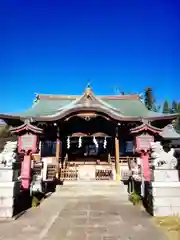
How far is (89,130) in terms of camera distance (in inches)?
738

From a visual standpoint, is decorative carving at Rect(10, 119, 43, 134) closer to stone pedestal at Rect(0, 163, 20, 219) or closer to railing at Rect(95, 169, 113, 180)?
railing at Rect(95, 169, 113, 180)

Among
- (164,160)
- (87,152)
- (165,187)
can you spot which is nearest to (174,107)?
(87,152)

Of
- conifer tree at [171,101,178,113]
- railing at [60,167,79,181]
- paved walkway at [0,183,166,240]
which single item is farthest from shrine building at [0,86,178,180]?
conifer tree at [171,101,178,113]

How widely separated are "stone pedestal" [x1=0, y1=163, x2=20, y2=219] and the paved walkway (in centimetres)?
44

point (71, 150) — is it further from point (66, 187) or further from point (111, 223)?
point (111, 223)

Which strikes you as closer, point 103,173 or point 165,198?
point 165,198

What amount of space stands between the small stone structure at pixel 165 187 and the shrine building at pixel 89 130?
759 cm

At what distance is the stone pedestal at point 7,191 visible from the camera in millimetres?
6656

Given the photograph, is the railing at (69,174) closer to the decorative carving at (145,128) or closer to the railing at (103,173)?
the railing at (103,173)

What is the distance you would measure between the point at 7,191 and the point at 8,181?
0.29 metres

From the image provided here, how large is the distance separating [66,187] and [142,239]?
26.9ft

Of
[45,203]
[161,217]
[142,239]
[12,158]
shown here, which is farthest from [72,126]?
[142,239]

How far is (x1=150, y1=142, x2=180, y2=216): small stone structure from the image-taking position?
262 inches

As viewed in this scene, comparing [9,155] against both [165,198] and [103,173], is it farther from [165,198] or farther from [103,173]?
[103,173]
